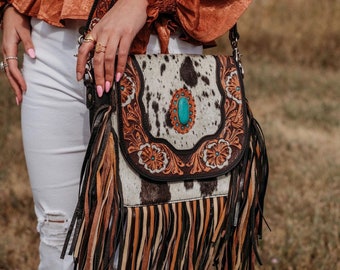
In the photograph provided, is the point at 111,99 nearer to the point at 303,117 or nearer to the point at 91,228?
the point at 91,228

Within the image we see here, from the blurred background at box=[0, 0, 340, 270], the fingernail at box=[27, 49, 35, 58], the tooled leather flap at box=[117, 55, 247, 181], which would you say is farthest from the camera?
the blurred background at box=[0, 0, 340, 270]

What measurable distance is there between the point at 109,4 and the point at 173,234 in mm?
539

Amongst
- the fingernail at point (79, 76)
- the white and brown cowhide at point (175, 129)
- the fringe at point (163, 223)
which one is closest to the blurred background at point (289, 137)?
the fringe at point (163, 223)

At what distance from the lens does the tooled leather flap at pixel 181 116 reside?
166 cm

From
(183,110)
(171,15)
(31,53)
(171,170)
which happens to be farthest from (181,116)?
(31,53)

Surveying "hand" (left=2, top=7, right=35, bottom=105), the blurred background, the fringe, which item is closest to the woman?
"hand" (left=2, top=7, right=35, bottom=105)

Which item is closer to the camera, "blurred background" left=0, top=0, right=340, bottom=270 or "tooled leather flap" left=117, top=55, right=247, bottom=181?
"tooled leather flap" left=117, top=55, right=247, bottom=181

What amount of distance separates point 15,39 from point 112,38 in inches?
15.2

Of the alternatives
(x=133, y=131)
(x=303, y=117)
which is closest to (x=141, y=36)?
(x=133, y=131)

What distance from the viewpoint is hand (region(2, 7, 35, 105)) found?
1818 millimetres

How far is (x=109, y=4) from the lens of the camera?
5.51ft

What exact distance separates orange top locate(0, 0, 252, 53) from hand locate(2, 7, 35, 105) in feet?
0.15

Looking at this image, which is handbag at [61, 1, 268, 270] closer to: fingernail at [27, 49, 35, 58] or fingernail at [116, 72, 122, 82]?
fingernail at [116, 72, 122, 82]

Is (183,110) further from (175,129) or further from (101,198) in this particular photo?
(101,198)
